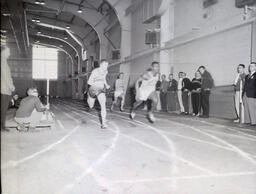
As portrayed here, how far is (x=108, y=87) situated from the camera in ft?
4.01

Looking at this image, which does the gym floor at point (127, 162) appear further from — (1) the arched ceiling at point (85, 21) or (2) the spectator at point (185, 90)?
(1) the arched ceiling at point (85, 21)

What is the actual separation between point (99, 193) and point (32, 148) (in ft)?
5.16

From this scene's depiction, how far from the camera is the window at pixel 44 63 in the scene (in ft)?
3.24

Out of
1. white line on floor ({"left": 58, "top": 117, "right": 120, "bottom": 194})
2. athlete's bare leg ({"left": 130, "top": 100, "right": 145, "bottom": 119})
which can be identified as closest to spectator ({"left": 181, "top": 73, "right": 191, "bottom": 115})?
athlete's bare leg ({"left": 130, "top": 100, "right": 145, "bottom": 119})

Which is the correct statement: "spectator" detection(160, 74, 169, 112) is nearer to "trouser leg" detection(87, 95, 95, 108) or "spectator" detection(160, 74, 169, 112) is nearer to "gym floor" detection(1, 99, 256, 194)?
"gym floor" detection(1, 99, 256, 194)

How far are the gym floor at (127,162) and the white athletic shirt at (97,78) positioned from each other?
0.48 feet

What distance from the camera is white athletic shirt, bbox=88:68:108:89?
4.06ft

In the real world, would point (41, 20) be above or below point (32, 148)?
above

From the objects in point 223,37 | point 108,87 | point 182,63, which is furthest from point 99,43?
point 223,37

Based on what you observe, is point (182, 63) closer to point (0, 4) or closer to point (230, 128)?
point (0, 4)

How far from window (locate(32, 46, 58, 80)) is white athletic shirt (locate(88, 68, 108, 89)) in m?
0.20

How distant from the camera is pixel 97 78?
1.25m

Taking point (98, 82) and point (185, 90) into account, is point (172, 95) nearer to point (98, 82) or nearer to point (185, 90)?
point (185, 90)

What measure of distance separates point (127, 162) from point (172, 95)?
3.25ft
